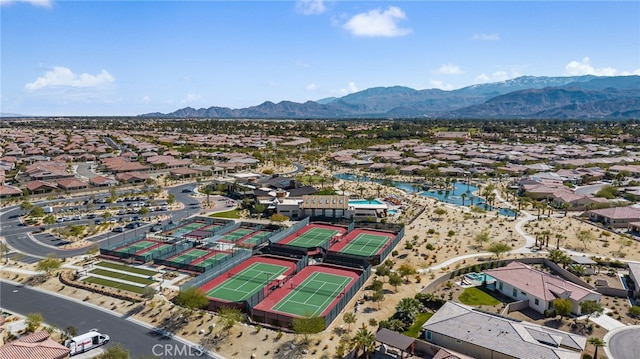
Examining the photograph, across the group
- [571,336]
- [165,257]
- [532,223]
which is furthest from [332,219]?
[571,336]

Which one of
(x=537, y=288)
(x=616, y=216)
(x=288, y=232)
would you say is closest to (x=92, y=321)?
(x=288, y=232)

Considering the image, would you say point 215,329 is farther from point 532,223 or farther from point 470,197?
point 470,197

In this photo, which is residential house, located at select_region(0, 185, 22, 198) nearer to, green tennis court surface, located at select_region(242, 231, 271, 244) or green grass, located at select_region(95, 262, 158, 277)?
green grass, located at select_region(95, 262, 158, 277)

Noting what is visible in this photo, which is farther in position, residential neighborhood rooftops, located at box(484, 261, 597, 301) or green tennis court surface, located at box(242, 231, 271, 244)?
green tennis court surface, located at box(242, 231, 271, 244)

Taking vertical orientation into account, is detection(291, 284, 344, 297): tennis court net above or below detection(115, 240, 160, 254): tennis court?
below

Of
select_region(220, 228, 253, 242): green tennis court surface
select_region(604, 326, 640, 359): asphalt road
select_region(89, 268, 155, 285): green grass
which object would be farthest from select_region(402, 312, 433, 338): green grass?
select_region(220, 228, 253, 242): green tennis court surface

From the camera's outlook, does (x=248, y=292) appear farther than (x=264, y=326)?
Yes

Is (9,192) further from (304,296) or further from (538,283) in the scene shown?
(538,283)
